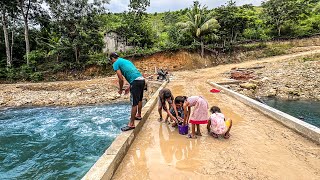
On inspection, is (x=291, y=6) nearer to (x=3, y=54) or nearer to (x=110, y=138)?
(x=110, y=138)

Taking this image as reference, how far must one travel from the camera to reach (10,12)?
25.5 m

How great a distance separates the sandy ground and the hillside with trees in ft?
65.3

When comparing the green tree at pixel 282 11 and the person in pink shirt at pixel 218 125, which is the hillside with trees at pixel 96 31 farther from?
the person in pink shirt at pixel 218 125

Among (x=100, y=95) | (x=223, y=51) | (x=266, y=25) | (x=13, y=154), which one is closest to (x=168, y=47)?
(x=223, y=51)

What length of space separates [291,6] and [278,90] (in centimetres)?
2330

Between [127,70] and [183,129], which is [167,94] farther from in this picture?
[127,70]

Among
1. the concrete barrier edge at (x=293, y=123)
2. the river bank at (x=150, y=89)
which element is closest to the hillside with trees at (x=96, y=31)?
→ the river bank at (x=150, y=89)

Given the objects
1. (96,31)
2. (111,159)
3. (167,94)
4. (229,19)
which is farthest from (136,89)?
(229,19)

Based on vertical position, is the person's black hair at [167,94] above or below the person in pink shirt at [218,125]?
above

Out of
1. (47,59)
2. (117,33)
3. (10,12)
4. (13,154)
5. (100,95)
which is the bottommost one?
(13,154)

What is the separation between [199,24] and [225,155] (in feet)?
74.7

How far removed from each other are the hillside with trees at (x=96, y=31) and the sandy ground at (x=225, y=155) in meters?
19.9

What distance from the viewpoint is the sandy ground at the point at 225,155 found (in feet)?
11.3

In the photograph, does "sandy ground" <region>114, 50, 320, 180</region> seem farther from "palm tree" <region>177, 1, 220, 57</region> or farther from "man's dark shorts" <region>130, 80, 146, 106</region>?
"palm tree" <region>177, 1, 220, 57</region>
